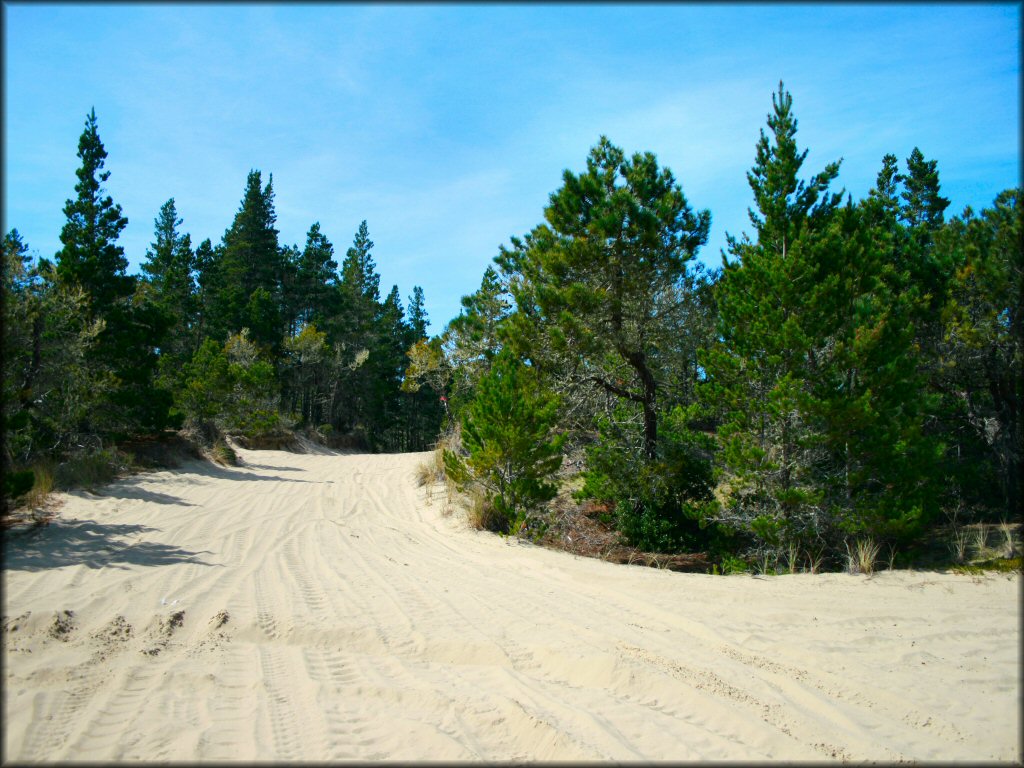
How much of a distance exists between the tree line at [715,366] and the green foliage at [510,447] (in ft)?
0.14

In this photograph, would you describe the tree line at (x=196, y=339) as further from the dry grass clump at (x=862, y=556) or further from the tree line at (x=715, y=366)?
the dry grass clump at (x=862, y=556)

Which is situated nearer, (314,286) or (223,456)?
(223,456)

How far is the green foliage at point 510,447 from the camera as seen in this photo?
11.2 metres

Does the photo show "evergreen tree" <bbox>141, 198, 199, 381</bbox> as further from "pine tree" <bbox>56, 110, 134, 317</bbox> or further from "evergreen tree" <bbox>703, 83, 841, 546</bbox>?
"evergreen tree" <bbox>703, 83, 841, 546</bbox>

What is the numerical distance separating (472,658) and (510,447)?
6.25m

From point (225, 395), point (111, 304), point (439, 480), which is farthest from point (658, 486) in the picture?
point (225, 395)

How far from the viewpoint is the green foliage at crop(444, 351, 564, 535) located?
36.6 ft

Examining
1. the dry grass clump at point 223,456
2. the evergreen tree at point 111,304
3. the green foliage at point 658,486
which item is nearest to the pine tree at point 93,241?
the evergreen tree at point 111,304

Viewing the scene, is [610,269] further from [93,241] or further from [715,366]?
[93,241]

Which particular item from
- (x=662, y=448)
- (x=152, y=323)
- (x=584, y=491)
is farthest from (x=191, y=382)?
→ (x=662, y=448)

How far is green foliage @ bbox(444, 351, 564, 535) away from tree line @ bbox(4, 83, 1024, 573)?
0.14 ft

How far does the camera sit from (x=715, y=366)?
35.4 feet

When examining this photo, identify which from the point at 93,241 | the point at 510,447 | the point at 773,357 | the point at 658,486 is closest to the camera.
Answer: the point at 773,357

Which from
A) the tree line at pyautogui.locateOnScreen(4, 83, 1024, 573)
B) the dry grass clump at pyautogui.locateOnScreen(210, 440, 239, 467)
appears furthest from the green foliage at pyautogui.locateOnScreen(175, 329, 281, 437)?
the tree line at pyautogui.locateOnScreen(4, 83, 1024, 573)
